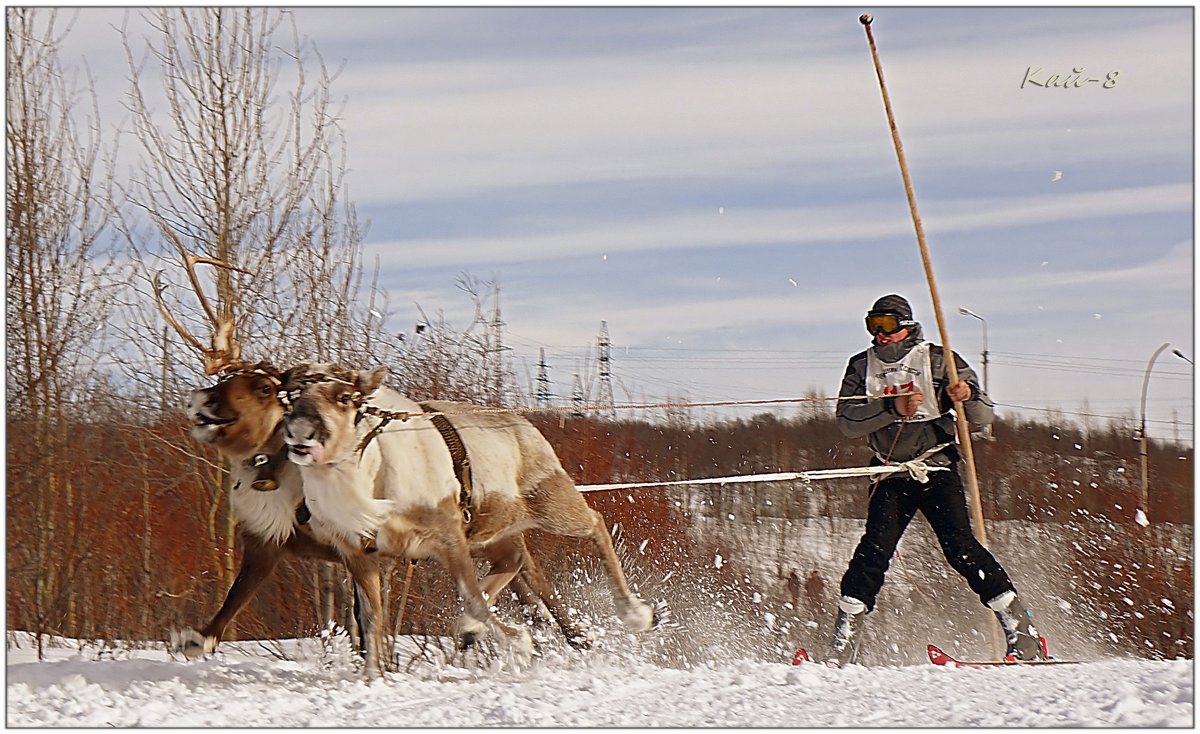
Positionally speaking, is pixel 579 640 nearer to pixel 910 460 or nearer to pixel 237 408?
pixel 910 460

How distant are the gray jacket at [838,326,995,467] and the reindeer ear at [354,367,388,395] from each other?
2.39 meters

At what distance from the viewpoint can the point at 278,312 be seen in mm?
9500

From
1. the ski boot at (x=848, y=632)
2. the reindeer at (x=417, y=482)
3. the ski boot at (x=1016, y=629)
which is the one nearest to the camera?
the reindeer at (x=417, y=482)

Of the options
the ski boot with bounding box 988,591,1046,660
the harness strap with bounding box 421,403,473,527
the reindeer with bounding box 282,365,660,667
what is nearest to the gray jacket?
the ski boot with bounding box 988,591,1046,660

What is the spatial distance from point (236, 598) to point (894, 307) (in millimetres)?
3538

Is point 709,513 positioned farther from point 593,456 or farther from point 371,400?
point 371,400

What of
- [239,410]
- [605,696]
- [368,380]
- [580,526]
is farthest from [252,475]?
[605,696]

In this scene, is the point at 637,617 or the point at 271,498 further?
the point at 637,617

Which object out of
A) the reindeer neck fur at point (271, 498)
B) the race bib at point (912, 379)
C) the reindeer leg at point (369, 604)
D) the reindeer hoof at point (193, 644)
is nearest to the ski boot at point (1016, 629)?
the race bib at point (912, 379)

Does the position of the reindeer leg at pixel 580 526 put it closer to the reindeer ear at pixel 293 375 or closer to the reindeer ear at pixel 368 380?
the reindeer ear at pixel 368 380

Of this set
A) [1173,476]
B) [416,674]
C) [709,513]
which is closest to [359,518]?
[416,674]

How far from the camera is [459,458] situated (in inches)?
233

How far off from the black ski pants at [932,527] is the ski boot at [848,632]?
44mm

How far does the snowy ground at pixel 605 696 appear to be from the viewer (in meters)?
4.68
